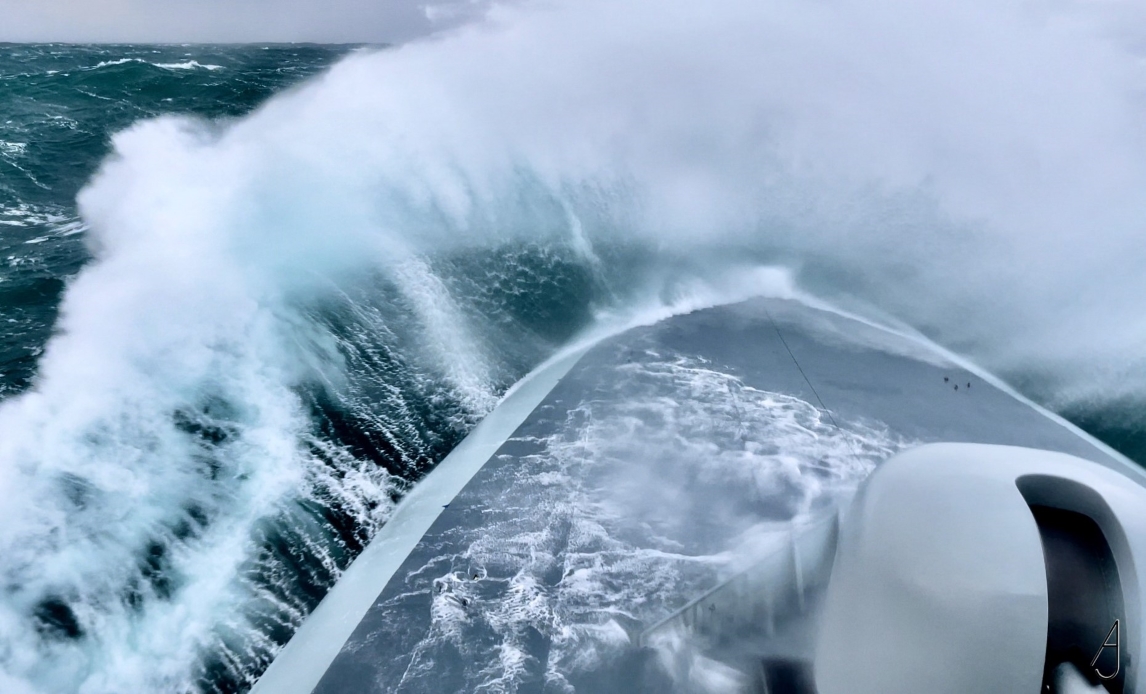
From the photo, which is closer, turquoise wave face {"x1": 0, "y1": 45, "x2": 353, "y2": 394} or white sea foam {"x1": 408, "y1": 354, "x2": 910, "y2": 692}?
white sea foam {"x1": 408, "y1": 354, "x2": 910, "y2": 692}

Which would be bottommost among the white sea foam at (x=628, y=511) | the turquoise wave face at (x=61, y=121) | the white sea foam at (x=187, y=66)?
the white sea foam at (x=628, y=511)

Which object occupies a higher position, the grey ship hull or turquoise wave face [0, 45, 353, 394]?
turquoise wave face [0, 45, 353, 394]

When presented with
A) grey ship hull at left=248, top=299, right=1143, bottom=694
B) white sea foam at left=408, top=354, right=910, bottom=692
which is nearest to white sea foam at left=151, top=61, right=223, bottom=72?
grey ship hull at left=248, top=299, right=1143, bottom=694

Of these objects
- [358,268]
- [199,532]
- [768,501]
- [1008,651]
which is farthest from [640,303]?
[1008,651]

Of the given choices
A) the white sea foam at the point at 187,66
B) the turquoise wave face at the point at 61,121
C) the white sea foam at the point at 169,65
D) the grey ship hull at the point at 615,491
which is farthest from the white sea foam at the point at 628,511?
the white sea foam at the point at 169,65

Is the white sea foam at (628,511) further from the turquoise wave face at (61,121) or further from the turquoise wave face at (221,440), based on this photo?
the turquoise wave face at (61,121)

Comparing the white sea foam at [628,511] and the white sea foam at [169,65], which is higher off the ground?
the white sea foam at [169,65]

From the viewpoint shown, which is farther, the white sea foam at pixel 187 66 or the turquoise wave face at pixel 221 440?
the white sea foam at pixel 187 66

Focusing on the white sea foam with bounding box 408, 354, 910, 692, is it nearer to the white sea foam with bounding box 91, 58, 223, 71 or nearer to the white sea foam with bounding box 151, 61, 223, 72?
the white sea foam with bounding box 151, 61, 223, 72
